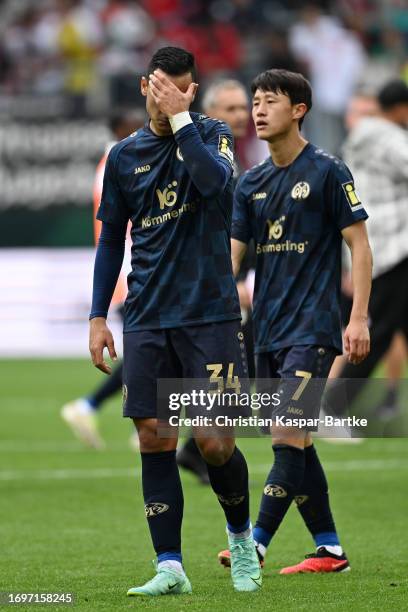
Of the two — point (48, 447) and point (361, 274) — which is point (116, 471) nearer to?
point (48, 447)

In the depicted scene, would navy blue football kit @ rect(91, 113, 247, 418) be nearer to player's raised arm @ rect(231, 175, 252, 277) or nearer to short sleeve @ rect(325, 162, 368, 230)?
short sleeve @ rect(325, 162, 368, 230)

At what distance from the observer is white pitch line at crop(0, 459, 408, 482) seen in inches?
389

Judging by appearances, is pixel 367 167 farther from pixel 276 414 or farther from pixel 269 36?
pixel 269 36

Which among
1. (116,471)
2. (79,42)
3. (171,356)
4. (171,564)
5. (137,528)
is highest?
(79,42)

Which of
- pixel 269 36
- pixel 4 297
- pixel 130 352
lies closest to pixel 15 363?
pixel 4 297

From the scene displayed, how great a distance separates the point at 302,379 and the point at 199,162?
1.25m

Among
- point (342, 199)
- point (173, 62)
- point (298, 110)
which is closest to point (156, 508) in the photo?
point (342, 199)

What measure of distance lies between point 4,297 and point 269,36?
268 inches

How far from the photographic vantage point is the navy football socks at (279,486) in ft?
20.1

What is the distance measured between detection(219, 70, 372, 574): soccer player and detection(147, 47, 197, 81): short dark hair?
86cm

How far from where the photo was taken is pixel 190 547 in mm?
7215

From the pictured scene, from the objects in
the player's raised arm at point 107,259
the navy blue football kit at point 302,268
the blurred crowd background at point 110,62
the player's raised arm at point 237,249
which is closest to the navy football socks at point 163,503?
the player's raised arm at point 107,259

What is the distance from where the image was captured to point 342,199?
622cm

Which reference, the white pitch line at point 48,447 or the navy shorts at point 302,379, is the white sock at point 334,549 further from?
the white pitch line at point 48,447
